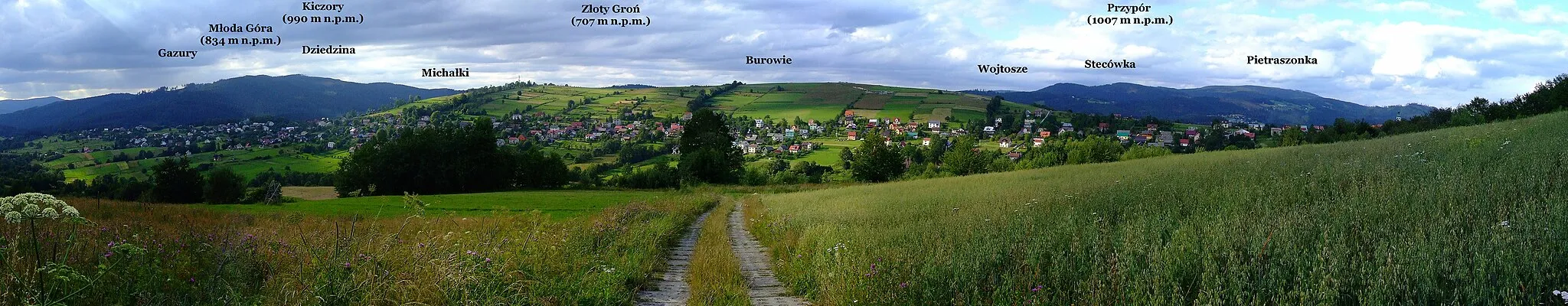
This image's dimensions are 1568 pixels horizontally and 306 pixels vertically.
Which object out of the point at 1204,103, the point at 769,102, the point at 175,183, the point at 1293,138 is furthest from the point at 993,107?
the point at 175,183

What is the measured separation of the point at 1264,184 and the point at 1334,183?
33.9 inches

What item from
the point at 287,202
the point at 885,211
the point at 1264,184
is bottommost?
the point at 287,202

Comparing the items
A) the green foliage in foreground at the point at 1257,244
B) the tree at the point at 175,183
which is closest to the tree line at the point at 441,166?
the tree at the point at 175,183

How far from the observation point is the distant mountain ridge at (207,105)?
98.7m

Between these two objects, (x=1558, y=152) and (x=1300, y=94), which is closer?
(x=1558, y=152)

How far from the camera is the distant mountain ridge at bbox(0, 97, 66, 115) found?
347 ft

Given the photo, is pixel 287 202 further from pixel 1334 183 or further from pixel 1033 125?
pixel 1033 125

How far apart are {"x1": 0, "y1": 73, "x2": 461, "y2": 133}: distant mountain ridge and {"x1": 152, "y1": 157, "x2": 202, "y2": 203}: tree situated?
65.1m

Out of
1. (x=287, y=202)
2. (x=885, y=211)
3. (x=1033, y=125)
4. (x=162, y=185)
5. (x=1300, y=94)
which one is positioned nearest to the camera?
(x=885, y=211)

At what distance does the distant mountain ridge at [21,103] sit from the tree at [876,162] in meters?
121

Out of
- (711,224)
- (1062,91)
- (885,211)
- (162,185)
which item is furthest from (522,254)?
(1062,91)

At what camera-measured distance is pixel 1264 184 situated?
8906mm

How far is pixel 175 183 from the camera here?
43.6 m

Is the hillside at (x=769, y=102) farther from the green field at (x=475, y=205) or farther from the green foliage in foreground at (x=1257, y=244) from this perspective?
the green foliage in foreground at (x=1257, y=244)
